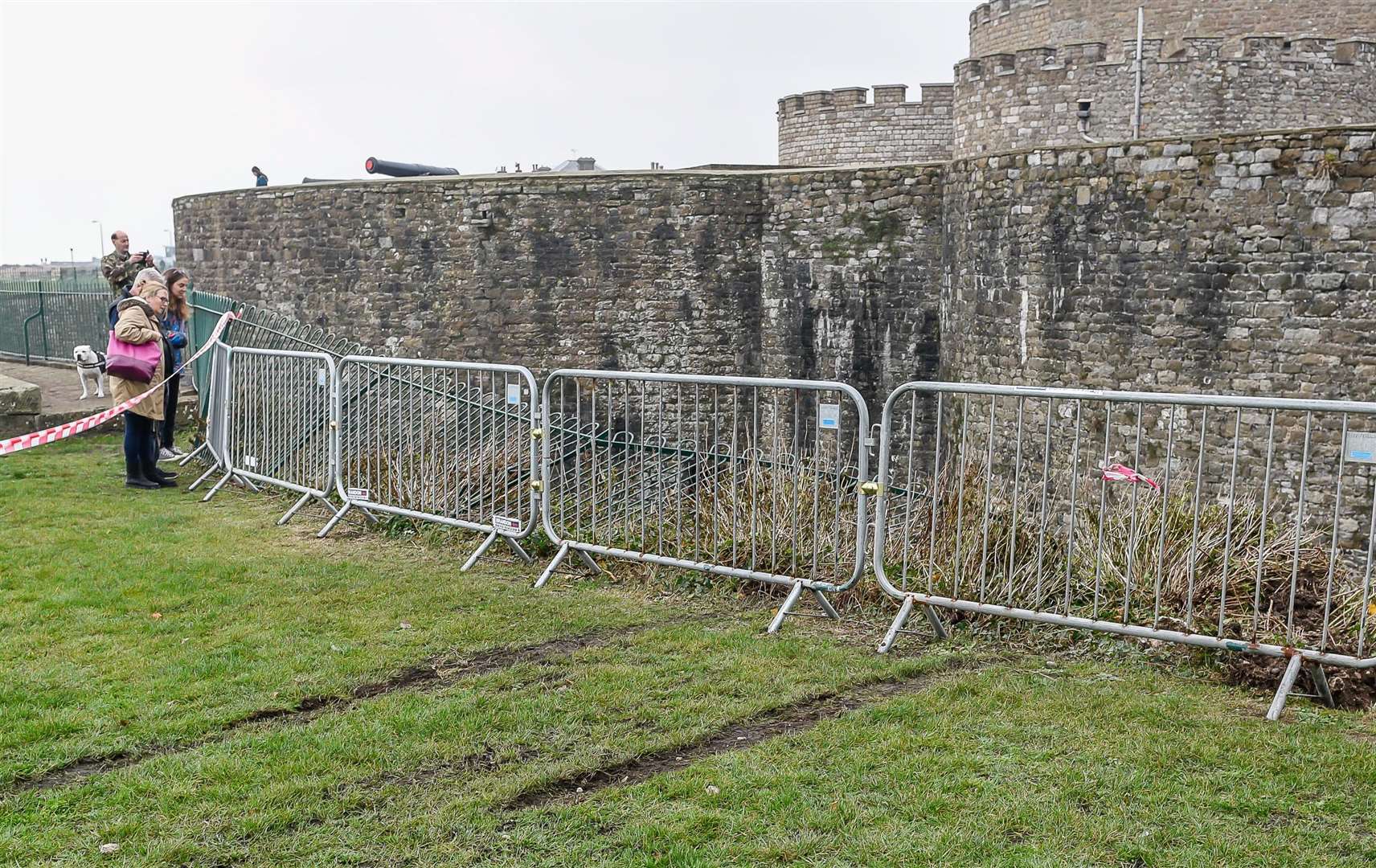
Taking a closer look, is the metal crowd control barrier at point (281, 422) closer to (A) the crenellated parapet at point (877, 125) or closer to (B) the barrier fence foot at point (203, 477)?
(B) the barrier fence foot at point (203, 477)

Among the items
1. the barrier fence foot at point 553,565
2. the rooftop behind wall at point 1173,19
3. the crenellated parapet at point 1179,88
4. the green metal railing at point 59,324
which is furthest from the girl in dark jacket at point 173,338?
the rooftop behind wall at point 1173,19

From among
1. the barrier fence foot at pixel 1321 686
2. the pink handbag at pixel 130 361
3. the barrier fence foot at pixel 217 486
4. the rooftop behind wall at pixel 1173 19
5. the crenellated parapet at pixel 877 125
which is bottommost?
the barrier fence foot at pixel 217 486

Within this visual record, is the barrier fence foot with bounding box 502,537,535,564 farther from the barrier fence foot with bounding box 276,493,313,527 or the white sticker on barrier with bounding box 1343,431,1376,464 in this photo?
the white sticker on barrier with bounding box 1343,431,1376,464

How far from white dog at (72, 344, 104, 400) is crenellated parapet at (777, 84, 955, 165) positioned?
49.2ft

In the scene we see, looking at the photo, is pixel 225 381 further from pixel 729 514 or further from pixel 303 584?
pixel 729 514

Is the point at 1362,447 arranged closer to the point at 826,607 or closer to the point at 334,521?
the point at 826,607

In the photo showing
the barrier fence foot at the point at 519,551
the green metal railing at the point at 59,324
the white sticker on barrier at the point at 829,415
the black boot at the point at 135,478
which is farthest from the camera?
the green metal railing at the point at 59,324

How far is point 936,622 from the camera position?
19.7ft

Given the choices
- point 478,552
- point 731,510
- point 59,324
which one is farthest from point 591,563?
point 59,324

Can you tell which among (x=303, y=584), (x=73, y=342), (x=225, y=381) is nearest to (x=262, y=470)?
(x=225, y=381)

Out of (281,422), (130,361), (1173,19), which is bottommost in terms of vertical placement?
(281,422)

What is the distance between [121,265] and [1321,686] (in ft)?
41.6

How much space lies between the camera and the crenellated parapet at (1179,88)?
1931 centimetres

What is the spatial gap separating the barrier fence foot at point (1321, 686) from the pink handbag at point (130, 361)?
27.5ft
